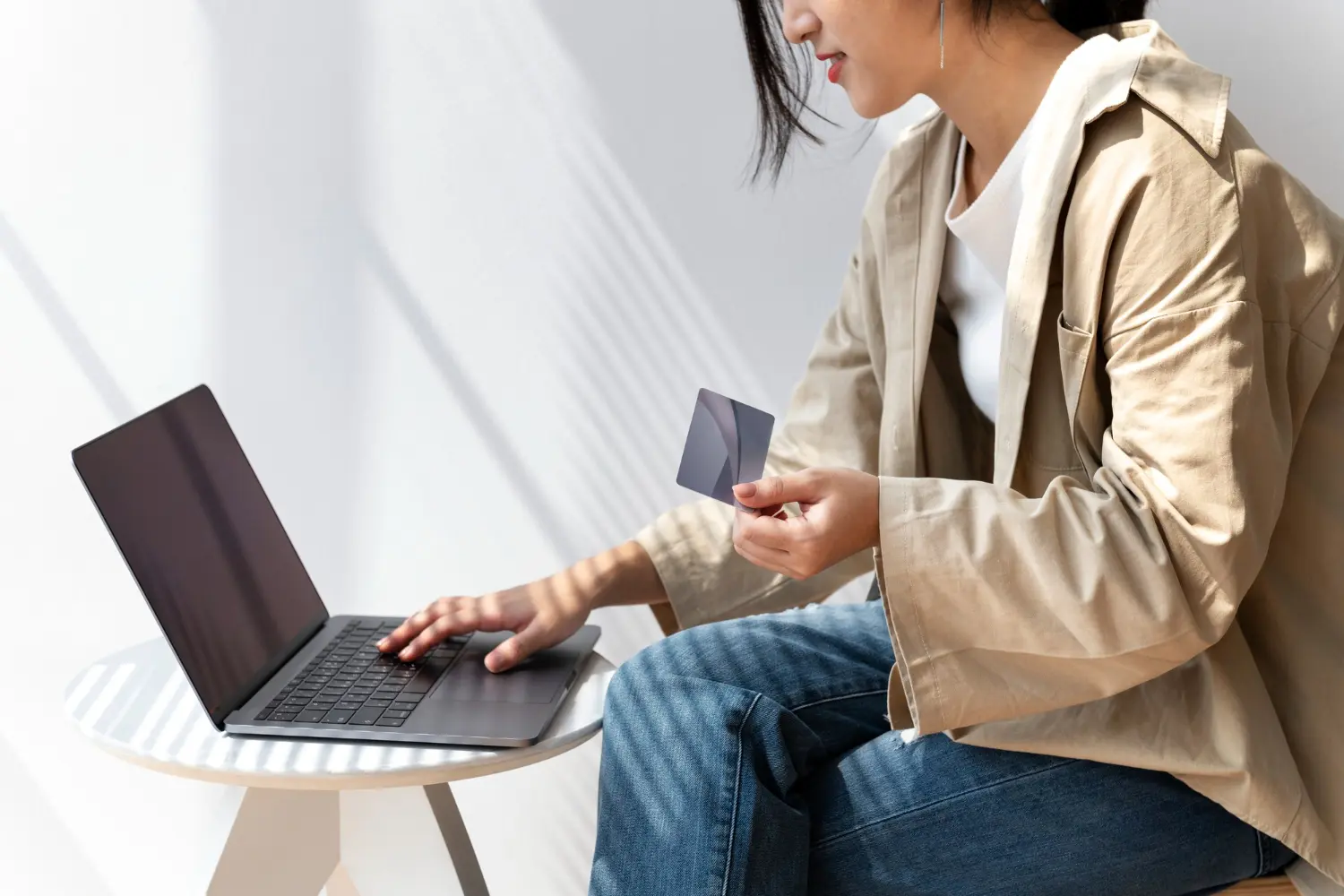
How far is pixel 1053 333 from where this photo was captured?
38.9 inches

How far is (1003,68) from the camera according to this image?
1065 millimetres

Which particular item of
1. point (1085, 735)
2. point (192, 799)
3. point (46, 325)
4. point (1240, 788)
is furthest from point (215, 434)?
point (1240, 788)

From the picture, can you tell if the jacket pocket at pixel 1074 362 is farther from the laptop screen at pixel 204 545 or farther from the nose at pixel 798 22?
the laptop screen at pixel 204 545

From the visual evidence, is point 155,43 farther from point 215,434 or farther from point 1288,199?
point 1288,199

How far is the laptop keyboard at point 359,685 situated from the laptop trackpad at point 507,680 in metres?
0.02

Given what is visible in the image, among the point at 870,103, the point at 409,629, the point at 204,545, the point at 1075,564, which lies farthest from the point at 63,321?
the point at 1075,564

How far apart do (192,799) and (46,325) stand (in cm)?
68

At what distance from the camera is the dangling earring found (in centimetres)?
104

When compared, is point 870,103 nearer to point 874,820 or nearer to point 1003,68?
point 1003,68

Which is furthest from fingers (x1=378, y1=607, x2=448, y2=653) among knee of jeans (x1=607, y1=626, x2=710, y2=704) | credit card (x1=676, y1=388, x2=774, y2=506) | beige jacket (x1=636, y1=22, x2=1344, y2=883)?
beige jacket (x1=636, y1=22, x2=1344, y2=883)

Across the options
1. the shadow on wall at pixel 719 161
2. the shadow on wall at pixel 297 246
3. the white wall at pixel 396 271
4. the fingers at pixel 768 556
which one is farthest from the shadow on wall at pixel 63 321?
the fingers at pixel 768 556

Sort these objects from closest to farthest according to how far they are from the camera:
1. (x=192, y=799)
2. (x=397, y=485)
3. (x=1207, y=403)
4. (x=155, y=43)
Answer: (x=1207, y=403) < (x=155, y=43) < (x=397, y=485) < (x=192, y=799)

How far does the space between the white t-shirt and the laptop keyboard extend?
0.56 metres

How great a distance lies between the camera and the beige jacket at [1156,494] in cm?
85
